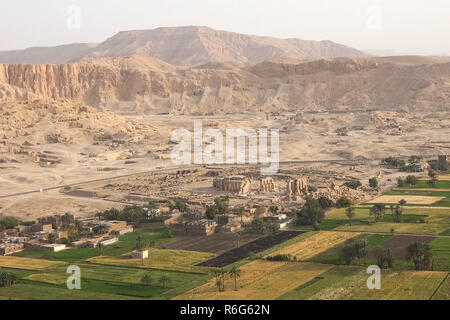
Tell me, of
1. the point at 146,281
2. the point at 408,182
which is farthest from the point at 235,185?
the point at 146,281

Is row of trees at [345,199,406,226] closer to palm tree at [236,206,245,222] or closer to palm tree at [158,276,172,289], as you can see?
palm tree at [236,206,245,222]

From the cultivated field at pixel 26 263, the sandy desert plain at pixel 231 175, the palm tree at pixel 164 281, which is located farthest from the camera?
the cultivated field at pixel 26 263

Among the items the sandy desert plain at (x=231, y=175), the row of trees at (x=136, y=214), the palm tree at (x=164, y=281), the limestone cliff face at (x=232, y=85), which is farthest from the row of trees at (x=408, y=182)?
the limestone cliff face at (x=232, y=85)

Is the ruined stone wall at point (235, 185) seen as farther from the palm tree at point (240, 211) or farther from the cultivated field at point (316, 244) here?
the cultivated field at point (316, 244)

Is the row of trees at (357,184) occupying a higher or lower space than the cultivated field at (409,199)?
higher

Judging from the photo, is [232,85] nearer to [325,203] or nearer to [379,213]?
[325,203]
